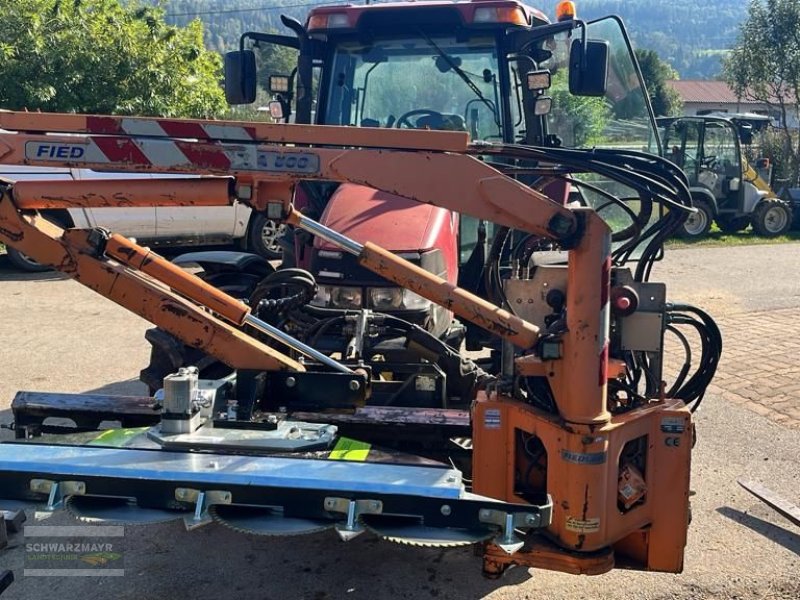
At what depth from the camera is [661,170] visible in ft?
11.0

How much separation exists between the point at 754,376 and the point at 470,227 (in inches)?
126

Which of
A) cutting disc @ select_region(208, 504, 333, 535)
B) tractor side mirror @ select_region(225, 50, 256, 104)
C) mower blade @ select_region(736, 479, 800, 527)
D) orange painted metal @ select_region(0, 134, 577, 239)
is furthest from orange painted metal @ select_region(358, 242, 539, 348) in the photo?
tractor side mirror @ select_region(225, 50, 256, 104)

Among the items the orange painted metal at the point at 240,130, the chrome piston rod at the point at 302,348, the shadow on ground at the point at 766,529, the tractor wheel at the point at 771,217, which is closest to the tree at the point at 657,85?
the tractor wheel at the point at 771,217

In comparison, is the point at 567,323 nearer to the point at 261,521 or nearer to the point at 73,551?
the point at 261,521

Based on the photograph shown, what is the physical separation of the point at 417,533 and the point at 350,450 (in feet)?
1.80

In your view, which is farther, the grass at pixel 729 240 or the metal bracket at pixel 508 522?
the grass at pixel 729 240

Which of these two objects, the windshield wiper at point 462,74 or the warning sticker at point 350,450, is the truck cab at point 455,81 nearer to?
the windshield wiper at point 462,74

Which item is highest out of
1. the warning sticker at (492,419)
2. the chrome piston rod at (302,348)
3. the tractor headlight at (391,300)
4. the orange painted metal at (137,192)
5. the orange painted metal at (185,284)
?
the orange painted metal at (137,192)

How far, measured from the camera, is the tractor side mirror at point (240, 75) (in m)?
5.25

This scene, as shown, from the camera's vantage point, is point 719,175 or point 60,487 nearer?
point 60,487

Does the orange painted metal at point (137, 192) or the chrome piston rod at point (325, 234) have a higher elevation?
the orange painted metal at point (137, 192)

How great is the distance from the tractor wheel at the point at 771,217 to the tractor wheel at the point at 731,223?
24 centimetres

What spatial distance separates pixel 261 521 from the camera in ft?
9.59

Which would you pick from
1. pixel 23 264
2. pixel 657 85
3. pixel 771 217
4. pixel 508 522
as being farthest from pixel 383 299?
pixel 657 85
